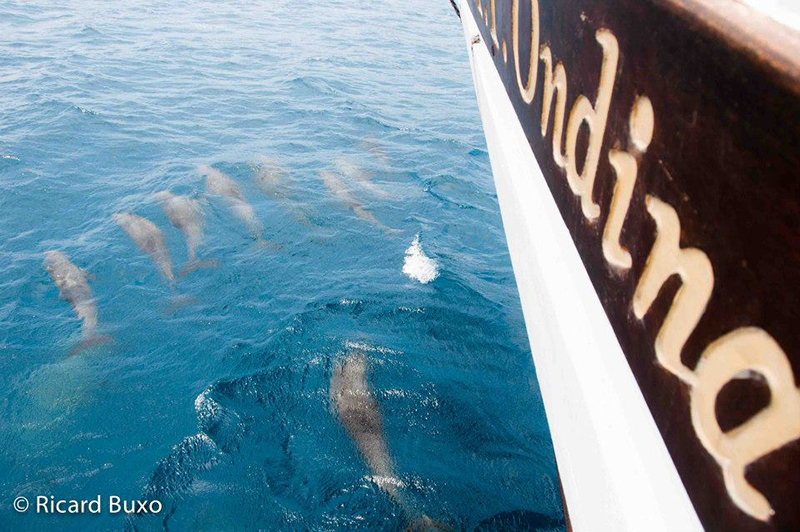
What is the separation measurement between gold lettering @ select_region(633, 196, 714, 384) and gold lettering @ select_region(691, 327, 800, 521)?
0.06 meters

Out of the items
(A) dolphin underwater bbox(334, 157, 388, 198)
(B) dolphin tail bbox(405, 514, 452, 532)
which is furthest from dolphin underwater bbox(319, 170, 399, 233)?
(B) dolphin tail bbox(405, 514, 452, 532)

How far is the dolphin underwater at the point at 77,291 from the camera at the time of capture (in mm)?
5305

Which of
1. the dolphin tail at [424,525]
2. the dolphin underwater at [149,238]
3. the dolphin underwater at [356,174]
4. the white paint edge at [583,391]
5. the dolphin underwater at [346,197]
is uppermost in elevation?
the white paint edge at [583,391]

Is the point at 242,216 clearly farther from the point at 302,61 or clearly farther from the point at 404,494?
the point at 302,61

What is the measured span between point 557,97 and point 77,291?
20.4 ft

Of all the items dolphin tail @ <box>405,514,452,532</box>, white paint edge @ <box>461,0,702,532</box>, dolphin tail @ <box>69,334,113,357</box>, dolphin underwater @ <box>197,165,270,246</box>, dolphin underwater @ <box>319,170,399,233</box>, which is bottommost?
dolphin underwater @ <box>319,170,399,233</box>

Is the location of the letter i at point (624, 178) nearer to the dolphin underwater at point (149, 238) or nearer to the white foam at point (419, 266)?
the white foam at point (419, 266)

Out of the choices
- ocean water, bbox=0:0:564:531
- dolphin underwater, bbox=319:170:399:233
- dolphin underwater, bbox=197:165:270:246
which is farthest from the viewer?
dolphin underwater, bbox=319:170:399:233

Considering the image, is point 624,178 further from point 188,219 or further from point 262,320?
point 188,219

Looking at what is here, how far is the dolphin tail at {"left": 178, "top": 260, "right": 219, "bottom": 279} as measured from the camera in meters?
6.25

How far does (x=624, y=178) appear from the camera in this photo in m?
1.03

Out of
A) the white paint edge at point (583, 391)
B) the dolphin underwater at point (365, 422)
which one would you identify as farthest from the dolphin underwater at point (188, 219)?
the white paint edge at point (583, 391)

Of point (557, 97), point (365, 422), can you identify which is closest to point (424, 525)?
point (365, 422)

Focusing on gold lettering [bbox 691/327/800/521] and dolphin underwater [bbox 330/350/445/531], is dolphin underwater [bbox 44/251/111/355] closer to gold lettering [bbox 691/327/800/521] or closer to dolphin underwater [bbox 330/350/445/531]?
dolphin underwater [bbox 330/350/445/531]
